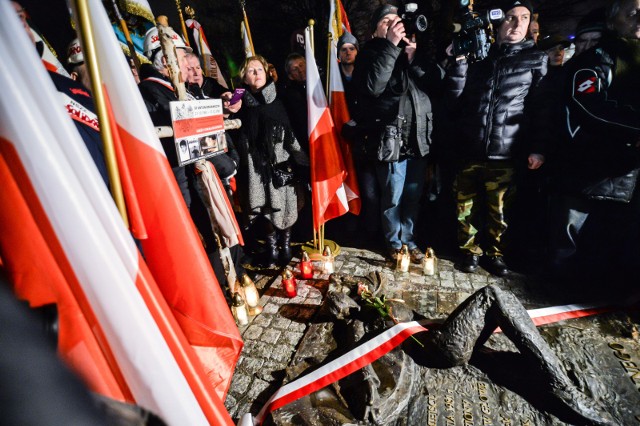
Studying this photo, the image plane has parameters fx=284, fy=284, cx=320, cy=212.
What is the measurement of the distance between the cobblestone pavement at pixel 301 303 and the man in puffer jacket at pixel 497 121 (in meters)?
0.36

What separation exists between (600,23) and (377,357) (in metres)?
4.45

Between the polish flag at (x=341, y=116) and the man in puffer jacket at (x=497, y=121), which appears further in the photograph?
the polish flag at (x=341, y=116)

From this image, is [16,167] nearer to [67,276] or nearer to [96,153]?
[67,276]

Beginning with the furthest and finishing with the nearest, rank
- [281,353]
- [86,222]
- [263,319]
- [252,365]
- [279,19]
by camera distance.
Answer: [279,19] < [263,319] < [281,353] < [252,365] < [86,222]

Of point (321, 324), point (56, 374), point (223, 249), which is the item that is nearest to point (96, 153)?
point (223, 249)

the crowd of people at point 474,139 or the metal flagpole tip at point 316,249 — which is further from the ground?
the crowd of people at point 474,139

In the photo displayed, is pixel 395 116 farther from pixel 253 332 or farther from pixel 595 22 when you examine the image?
pixel 253 332

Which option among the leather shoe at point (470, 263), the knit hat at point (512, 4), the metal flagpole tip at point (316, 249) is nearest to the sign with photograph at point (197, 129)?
the metal flagpole tip at point (316, 249)

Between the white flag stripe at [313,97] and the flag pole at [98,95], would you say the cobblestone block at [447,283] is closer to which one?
the white flag stripe at [313,97]

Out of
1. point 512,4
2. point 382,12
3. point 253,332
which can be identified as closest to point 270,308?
point 253,332

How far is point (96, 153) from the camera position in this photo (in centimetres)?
187

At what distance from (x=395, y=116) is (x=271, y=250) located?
260 cm

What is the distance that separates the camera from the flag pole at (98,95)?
1.10m

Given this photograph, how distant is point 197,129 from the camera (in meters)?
2.41
